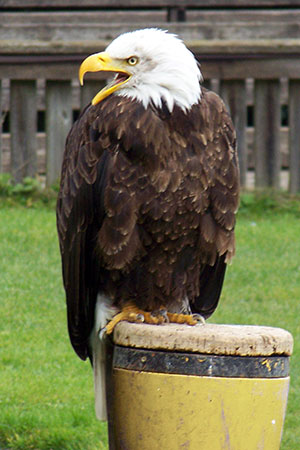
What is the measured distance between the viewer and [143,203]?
362 cm

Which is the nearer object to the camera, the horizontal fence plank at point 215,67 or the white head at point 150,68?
the white head at point 150,68

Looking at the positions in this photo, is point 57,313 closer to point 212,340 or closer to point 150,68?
point 150,68

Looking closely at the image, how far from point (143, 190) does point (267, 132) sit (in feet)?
15.7

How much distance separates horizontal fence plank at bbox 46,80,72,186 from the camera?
26.7 feet

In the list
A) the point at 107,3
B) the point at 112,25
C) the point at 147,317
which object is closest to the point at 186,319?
the point at 147,317

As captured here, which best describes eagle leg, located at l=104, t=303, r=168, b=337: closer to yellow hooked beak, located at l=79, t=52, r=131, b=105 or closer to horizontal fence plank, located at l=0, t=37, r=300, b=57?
yellow hooked beak, located at l=79, t=52, r=131, b=105

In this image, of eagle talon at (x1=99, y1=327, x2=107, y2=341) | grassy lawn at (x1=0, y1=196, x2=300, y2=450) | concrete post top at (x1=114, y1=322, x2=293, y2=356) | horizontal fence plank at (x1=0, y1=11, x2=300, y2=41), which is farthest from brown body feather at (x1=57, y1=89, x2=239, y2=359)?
horizontal fence plank at (x1=0, y1=11, x2=300, y2=41)

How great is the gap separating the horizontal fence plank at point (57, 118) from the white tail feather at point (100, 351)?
169 inches

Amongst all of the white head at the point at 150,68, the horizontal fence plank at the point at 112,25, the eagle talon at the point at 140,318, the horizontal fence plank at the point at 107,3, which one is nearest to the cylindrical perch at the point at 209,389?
the eagle talon at the point at 140,318

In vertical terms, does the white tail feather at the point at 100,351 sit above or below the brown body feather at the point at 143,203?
below

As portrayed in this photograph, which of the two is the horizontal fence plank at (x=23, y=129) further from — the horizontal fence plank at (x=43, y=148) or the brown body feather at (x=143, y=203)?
the brown body feather at (x=143, y=203)

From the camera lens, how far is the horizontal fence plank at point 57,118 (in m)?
8.12

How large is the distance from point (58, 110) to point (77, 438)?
173 inches

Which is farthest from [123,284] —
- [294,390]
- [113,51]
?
[294,390]
